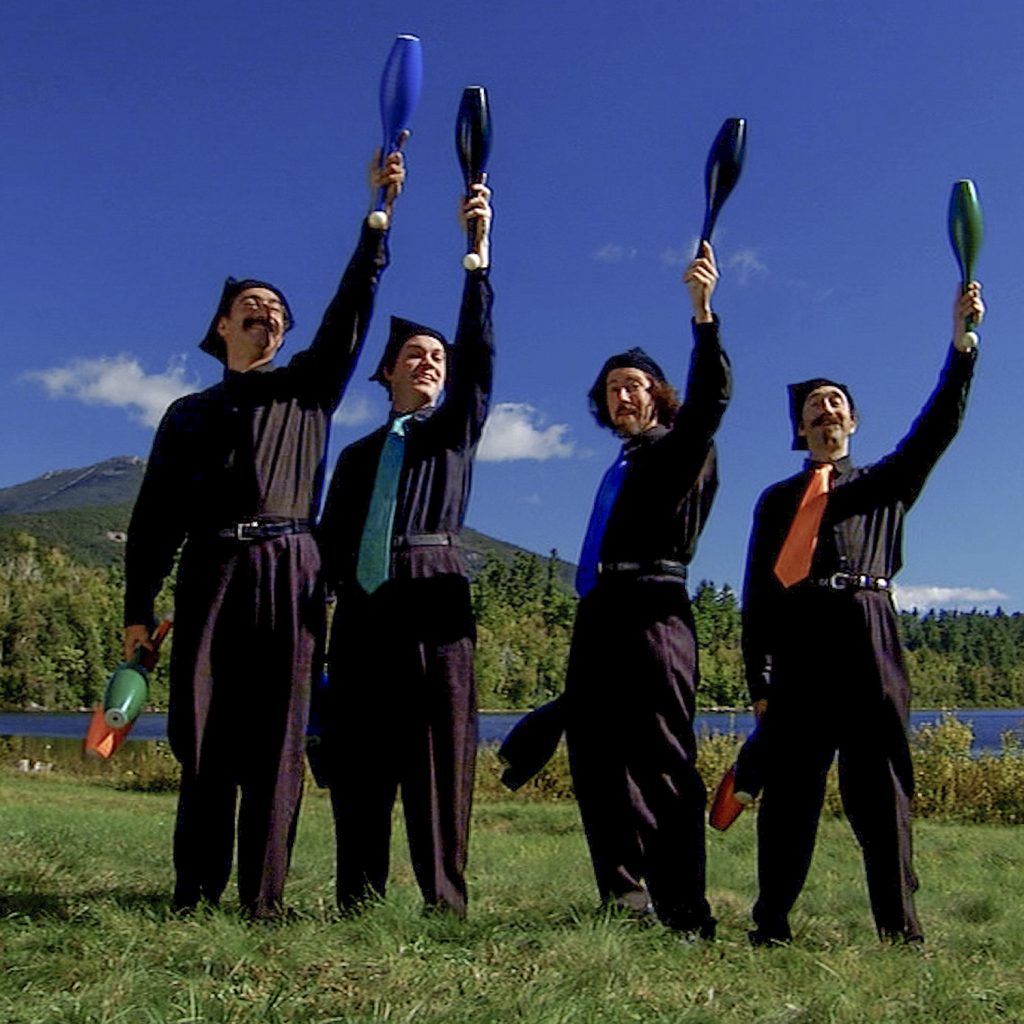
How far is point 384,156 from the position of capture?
4.43 metres

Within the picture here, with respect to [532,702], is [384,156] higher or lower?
higher

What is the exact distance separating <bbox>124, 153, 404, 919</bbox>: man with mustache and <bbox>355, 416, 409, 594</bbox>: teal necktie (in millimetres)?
188

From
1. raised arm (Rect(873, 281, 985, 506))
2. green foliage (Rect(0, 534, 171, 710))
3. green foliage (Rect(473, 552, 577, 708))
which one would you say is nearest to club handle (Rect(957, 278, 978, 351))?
raised arm (Rect(873, 281, 985, 506))

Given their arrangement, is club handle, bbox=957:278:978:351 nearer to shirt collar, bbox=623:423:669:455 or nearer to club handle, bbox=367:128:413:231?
shirt collar, bbox=623:423:669:455

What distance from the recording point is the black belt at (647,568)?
4.51 m

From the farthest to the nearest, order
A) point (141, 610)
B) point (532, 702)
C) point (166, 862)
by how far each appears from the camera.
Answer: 1. point (532, 702)
2. point (166, 862)
3. point (141, 610)

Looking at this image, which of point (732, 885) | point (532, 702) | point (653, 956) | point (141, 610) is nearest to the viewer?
point (653, 956)

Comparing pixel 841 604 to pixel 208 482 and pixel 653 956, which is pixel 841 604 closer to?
pixel 653 956

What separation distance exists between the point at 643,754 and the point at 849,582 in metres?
1.04

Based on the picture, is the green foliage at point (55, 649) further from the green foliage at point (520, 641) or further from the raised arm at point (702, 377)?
the raised arm at point (702, 377)

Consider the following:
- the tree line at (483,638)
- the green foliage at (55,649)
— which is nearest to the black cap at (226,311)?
the tree line at (483,638)

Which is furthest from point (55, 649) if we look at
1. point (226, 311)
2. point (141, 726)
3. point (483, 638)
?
point (226, 311)

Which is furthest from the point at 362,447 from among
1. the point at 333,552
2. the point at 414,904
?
the point at 414,904

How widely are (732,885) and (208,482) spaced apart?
4.91 meters
